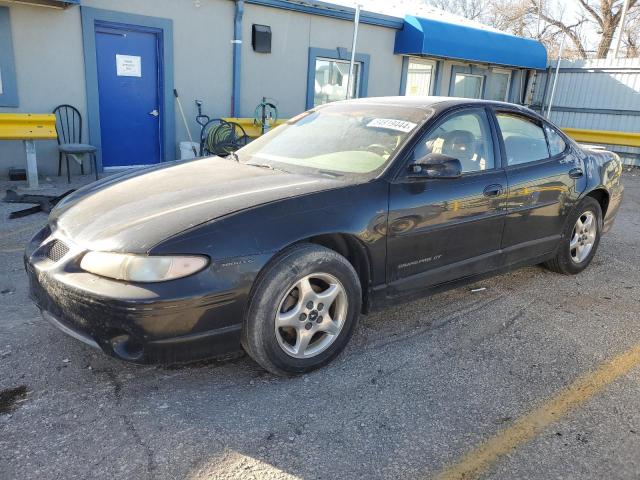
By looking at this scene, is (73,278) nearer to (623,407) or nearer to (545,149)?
(623,407)

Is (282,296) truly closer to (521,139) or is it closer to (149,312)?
(149,312)

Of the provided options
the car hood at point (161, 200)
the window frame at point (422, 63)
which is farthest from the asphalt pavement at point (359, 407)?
the window frame at point (422, 63)

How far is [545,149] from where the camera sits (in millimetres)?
4441

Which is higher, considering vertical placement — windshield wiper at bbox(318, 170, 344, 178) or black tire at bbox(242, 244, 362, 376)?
windshield wiper at bbox(318, 170, 344, 178)

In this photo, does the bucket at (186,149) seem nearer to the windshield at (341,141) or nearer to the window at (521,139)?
the windshield at (341,141)

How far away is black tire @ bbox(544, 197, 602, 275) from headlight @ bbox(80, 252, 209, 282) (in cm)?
338

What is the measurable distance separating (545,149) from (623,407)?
7.41ft

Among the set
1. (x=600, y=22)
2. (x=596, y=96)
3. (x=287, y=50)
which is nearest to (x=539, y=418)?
(x=287, y=50)

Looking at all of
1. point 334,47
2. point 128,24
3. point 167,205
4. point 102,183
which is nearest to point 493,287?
point 167,205

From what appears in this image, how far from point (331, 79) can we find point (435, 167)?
8557 millimetres

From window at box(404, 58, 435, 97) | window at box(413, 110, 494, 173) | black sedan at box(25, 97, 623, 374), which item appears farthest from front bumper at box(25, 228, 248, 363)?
window at box(404, 58, 435, 97)

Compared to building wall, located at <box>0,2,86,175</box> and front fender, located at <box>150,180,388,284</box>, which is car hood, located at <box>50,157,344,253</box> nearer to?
front fender, located at <box>150,180,388,284</box>

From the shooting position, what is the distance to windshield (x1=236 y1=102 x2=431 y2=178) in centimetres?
349

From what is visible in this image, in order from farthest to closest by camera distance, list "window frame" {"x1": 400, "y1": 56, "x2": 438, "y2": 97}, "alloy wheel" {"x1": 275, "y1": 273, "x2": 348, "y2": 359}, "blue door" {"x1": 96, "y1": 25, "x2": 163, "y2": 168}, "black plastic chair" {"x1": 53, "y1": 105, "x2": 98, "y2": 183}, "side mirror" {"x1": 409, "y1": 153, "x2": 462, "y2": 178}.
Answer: "window frame" {"x1": 400, "y1": 56, "x2": 438, "y2": 97}
"blue door" {"x1": 96, "y1": 25, "x2": 163, "y2": 168}
"black plastic chair" {"x1": 53, "y1": 105, "x2": 98, "y2": 183}
"side mirror" {"x1": 409, "y1": 153, "x2": 462, "y2": 178}
"alloy wheel" {"x1": 275, "y1": 273, "x2": 348, "y2": 359}
